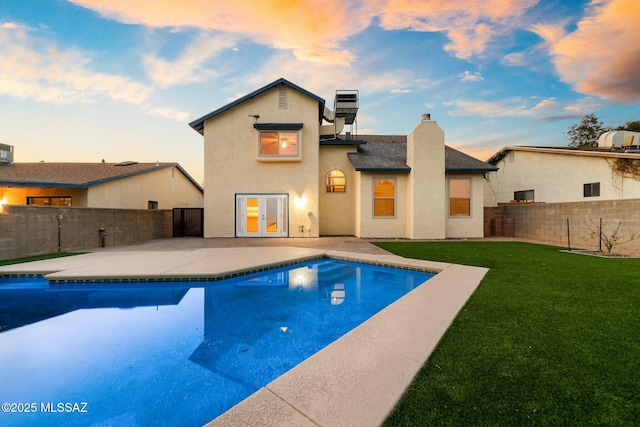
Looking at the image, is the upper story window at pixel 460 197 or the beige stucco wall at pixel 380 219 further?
the upper story window at pixel 460 197

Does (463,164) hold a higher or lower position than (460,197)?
higher

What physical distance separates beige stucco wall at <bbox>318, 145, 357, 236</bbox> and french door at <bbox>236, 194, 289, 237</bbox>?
2284 mm

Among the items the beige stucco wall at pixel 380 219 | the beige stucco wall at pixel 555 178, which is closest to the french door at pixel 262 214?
the beige stucco wall at pixel 380 219

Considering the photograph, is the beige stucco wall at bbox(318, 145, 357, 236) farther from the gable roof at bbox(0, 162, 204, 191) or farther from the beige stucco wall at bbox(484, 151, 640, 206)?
the gable roof at bbox(0, 162, 204, 191)

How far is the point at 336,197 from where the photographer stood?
14.5 m

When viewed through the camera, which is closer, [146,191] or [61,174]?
[61,174]

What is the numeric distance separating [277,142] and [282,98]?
2.51m

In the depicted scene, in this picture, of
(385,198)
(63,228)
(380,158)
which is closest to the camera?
(63,228)

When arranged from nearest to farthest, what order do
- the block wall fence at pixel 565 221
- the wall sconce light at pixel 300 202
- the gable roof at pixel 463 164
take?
the block wall fence at pixel 565 221 → the gable roof at pixel 463 164 → the wall sconce light at pixel 300 202

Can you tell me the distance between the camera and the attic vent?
13630 millimetres

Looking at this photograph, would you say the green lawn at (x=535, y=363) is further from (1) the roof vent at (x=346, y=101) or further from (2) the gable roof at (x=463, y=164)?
(1) the roof vent at (x=346, y=101)

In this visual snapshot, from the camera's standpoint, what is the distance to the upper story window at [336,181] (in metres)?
14.5

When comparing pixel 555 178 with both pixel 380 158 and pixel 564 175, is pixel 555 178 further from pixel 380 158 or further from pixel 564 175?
pixel 380 158

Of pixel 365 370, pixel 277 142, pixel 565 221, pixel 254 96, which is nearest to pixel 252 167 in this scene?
pixel 277 142
